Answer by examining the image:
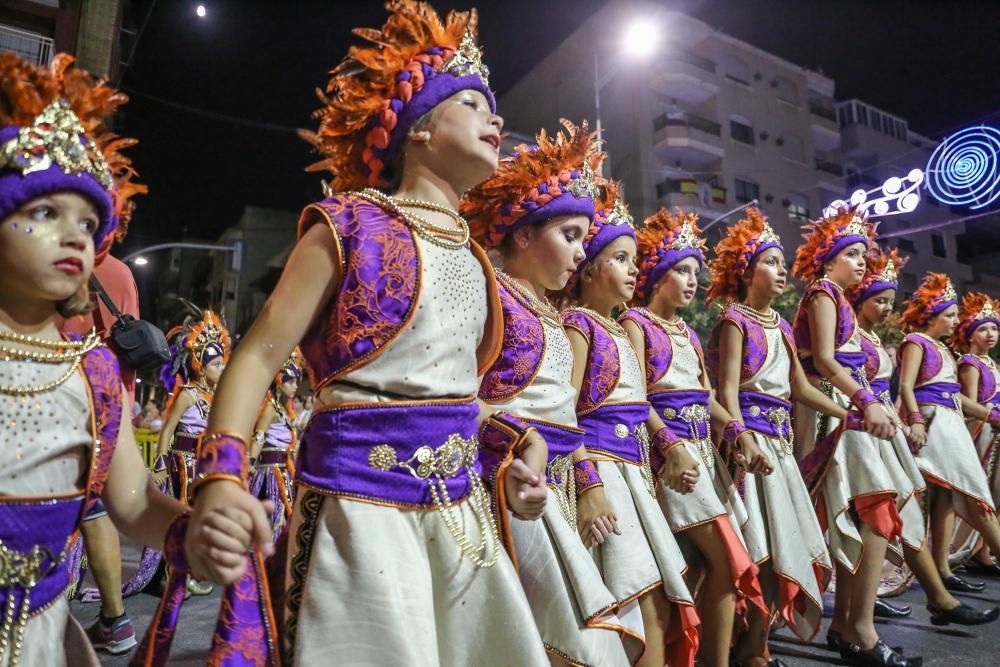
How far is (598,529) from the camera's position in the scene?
106 inches

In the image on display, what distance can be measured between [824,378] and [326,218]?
13.3ft

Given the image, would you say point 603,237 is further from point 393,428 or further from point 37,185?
point 37,185

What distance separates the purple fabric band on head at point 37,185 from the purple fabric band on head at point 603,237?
2.28 m

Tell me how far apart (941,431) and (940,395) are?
379 millimetres

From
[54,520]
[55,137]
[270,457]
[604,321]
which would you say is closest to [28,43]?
[270,457]

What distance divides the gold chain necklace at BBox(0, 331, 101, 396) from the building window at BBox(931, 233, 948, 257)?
35.2 meters

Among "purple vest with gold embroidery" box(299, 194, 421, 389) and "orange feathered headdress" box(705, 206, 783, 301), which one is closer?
"purple vest with gold embroidery" box(299, 194, 421, 389)

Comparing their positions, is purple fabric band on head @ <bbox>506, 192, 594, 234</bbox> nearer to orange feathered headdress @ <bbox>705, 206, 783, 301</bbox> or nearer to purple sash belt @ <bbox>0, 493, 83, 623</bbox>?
purple sash belt @ <bbox>0, 493, 83, 623</bbox>

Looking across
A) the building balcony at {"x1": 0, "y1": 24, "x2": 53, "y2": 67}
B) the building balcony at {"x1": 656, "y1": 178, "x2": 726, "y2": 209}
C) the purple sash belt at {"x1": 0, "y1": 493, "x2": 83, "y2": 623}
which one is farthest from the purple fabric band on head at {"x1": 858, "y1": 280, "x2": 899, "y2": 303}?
the building balcony at {"x1": 656, "y1": 178, "x2": 726, "y2": 209}

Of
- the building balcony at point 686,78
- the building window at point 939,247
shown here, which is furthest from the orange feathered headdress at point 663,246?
the building window at point 939,247

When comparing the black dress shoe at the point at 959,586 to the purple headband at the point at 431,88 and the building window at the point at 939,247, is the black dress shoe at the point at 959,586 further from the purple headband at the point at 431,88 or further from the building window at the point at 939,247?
the building window at the point at 939,247

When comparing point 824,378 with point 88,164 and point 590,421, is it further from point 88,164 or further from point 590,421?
point 88,164

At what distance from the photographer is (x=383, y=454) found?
1.67 meters

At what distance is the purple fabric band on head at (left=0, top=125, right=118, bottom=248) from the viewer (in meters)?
1.53
